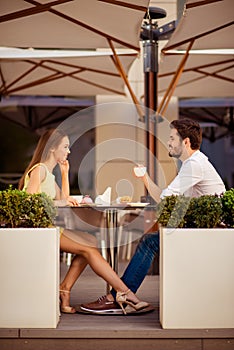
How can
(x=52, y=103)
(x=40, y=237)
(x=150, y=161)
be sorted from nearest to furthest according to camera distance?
(x=40, y=237), (x=150, y=161), (x=52, y=103)

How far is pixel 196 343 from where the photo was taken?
4.19m

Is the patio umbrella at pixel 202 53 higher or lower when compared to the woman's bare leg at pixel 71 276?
higher

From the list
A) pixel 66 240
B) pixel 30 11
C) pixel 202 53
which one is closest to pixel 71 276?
pixel 66 240

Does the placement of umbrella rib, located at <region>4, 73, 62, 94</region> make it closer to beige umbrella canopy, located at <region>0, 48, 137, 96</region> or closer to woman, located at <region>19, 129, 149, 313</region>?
beige umbrella canopy, located at <region>0, 48, 137, 96</region>

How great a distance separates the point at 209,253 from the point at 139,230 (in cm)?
438

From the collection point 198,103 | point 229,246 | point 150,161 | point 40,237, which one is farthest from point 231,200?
point 198,103

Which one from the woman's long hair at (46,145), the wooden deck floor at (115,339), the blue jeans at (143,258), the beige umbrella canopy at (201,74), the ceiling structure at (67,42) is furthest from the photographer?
the beige umbrella canopy at (201,74)

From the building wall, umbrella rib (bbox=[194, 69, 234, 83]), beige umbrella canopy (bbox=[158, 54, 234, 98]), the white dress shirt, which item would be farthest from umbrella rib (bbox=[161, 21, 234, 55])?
the building wall

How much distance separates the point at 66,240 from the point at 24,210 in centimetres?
55

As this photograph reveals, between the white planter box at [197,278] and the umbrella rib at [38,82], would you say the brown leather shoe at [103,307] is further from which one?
the umbrella rib at [38,82]

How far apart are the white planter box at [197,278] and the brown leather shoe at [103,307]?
64cm

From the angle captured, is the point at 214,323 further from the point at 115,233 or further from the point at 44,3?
the point at 44,3

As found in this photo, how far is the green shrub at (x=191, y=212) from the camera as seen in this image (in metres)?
4.24

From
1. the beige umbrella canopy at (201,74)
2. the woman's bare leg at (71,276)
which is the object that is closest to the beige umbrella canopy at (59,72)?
the beige umbrella canopy at (201,74)
